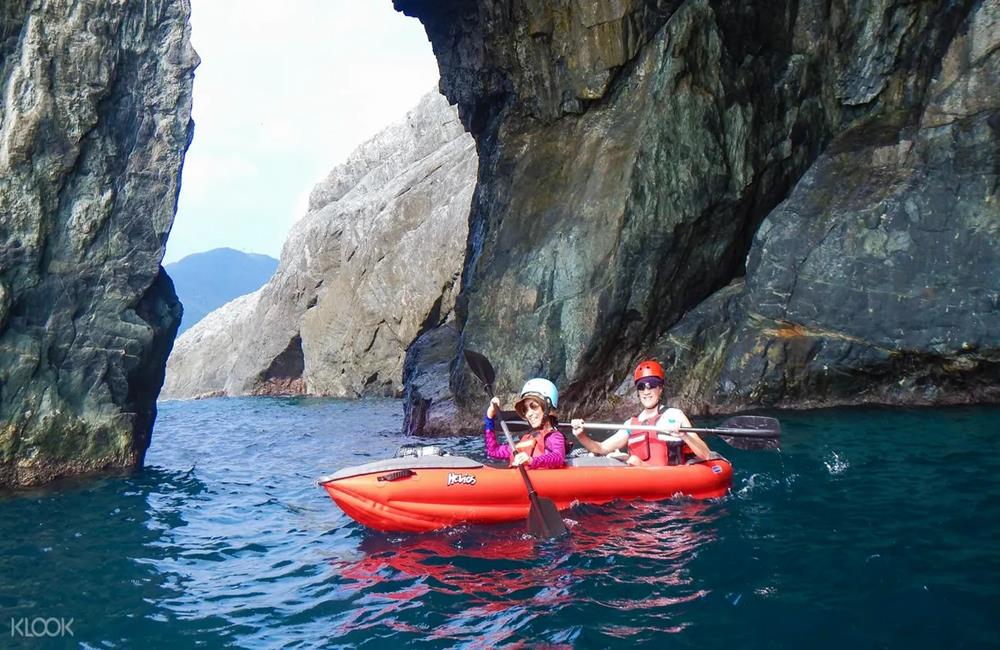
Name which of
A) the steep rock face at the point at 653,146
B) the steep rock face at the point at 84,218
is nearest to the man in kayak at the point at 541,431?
the steep rock face at the point at 84,218

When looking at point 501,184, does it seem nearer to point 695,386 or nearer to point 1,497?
point 695,386

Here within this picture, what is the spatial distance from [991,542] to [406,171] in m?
28.7

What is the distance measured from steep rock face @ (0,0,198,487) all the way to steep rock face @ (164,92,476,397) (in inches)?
→ 607

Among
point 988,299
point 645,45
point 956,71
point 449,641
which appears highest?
point 645,45

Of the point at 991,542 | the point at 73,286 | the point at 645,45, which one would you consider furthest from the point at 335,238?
the point at 991,542

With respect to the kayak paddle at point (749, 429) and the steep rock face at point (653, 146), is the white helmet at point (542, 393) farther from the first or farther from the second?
the steep rock face at point (653, 146)

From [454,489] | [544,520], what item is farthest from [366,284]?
[544,520]

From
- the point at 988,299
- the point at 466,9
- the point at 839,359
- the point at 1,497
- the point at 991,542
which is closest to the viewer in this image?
the point at 991,542

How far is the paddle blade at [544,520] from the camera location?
6617mm

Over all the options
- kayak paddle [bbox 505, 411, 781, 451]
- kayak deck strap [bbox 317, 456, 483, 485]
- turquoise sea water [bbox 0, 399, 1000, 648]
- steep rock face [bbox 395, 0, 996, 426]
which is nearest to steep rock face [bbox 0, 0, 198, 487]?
turquoise sea water [bbox 0, 399, 1000, 648]

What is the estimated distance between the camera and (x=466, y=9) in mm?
16172

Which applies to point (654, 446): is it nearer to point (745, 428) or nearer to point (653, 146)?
point (745, 428)

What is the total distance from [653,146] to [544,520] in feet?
30.0

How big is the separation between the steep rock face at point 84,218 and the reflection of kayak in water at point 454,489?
4341 mm
